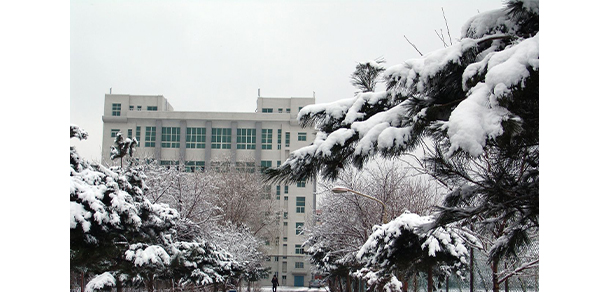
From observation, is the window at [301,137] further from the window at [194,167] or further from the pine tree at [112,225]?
the pine tree at [112,225]

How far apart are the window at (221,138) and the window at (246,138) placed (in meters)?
1.14

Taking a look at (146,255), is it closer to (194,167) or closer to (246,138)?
(194,167)

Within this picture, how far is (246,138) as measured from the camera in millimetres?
53500

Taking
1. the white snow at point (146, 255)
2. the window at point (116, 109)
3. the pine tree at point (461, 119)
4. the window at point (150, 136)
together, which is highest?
the window at point (116, 109)

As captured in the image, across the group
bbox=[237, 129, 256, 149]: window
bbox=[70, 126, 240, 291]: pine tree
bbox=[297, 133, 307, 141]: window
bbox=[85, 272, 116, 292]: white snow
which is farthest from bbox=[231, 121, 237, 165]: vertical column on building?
bbox=[85, 272, 116, 292]: white snow

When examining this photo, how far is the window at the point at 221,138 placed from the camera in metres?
52.2

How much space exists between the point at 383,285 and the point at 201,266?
5.43m

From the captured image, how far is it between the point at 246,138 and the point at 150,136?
12.6 metres

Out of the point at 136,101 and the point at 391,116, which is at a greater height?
the point at 136,101

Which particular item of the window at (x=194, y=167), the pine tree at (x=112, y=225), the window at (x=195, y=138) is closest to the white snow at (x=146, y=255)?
the pine tree at (x=112, y=225)

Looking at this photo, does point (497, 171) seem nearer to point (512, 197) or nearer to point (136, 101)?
point (512, 197)

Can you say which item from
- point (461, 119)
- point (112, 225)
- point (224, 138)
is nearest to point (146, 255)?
point (112, 225)

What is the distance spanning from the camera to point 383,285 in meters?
12.2
